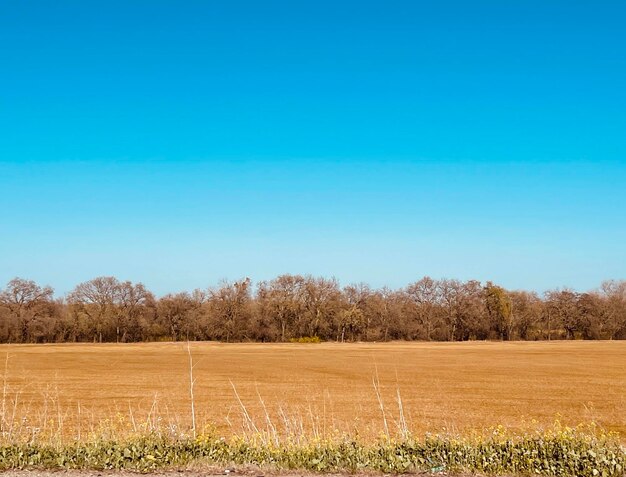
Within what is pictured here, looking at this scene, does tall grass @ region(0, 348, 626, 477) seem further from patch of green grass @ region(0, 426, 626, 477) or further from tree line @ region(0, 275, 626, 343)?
tree line @ region(0, 275, 626, 343)

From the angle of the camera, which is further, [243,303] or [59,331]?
[243,303]

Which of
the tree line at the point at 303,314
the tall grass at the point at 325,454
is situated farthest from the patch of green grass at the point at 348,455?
the tree line at the point at 303,314

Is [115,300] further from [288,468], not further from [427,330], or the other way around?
Result: [288,468]

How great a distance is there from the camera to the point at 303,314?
13062cm

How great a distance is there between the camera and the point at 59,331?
403 ft

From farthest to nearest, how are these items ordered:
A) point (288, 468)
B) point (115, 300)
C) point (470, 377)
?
1. point (115, 300)
2. point (470, 377)
3. point (288, 468)

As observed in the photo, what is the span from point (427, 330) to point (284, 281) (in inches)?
1309

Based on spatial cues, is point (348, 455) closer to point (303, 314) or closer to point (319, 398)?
point (319, 398)

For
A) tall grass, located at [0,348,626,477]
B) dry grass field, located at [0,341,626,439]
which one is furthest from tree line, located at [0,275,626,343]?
tall grass, located at [0,348,626,477]

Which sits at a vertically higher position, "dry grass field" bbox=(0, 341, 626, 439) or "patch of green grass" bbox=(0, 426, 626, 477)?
"patch of green grass" bbox=(0, 426, 626, 477)

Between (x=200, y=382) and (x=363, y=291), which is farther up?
(x=363, y=291)

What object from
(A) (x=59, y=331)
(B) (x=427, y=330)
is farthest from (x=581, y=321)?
(A) (x=59, y=331)

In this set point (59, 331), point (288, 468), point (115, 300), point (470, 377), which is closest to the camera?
point (288, 468)

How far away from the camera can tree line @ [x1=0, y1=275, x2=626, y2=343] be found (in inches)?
4966
